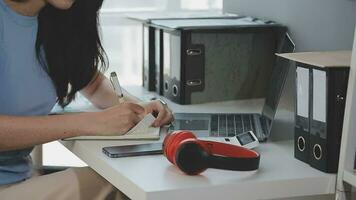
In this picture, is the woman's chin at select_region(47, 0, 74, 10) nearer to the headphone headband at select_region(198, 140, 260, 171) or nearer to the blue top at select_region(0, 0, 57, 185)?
the blue top at select_region(0, 0, 57, 185)

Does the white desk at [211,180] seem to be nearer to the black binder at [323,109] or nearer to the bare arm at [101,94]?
the black binder at [323,109]

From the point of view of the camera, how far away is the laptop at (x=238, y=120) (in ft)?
5.45

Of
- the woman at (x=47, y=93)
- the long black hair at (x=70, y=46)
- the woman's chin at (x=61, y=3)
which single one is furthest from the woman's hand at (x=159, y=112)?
the woman's chin at (x=61, y=3)

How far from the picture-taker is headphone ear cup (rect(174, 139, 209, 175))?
128 centimetres

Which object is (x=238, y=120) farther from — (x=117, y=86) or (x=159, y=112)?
(x=117, y=86)

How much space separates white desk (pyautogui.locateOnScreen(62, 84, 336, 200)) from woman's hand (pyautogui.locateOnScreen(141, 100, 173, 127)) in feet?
0.80

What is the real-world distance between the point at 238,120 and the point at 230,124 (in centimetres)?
5

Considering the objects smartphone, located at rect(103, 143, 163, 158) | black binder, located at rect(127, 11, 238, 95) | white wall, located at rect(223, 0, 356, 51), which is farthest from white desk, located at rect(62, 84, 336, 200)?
black binder, located at rect(127, 11, 238, 95)

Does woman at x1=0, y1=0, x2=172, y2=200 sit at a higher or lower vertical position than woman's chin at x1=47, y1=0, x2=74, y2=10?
lower

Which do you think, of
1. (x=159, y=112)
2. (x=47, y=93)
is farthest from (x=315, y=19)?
(x=47, y=93)

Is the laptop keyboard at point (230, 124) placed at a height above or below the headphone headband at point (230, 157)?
below

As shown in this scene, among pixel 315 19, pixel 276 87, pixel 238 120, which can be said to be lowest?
pixel 238 120

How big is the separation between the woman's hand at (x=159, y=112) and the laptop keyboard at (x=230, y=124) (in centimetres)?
12

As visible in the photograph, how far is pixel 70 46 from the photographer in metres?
1.83
